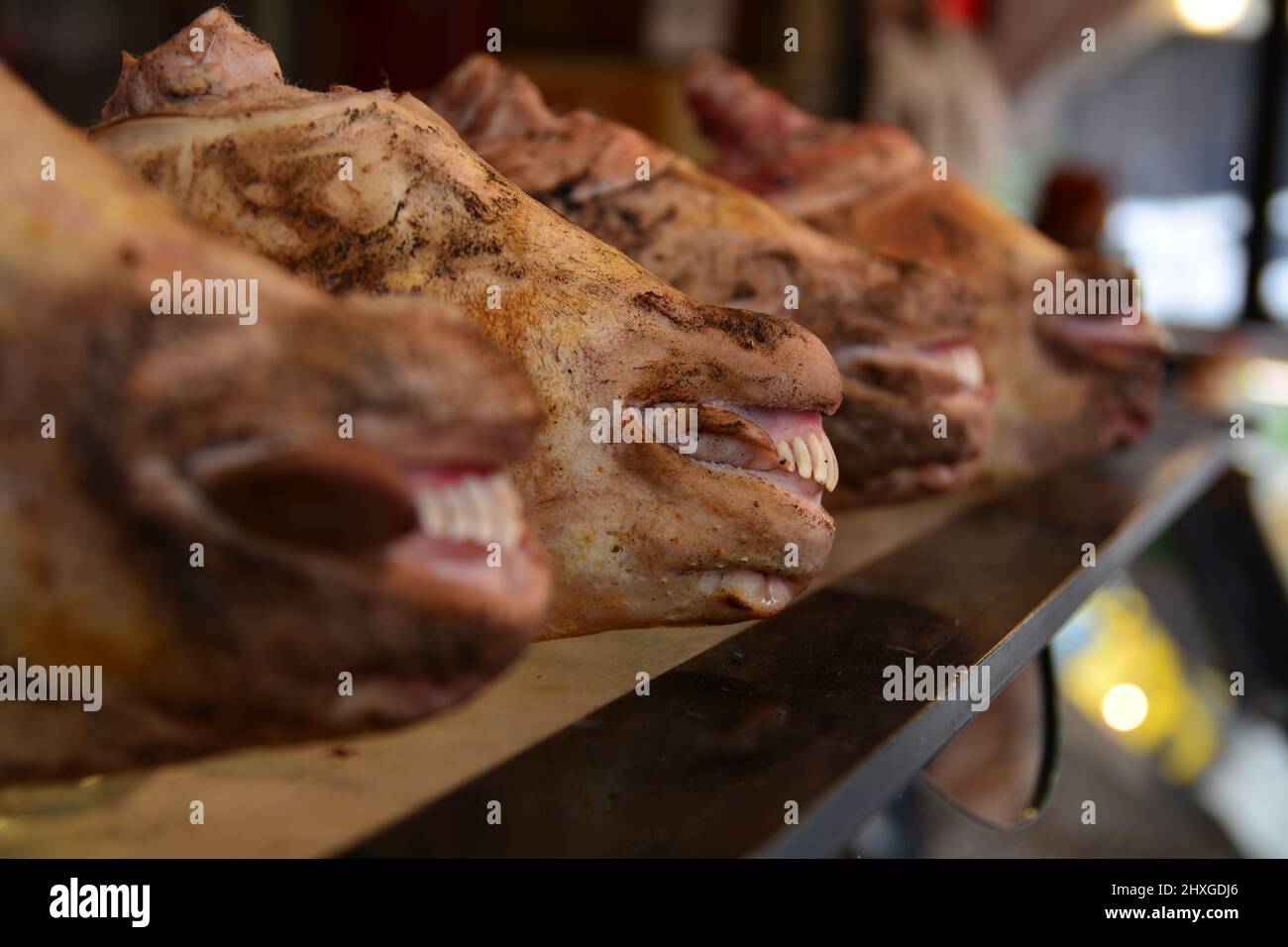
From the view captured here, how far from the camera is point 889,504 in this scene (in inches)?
58.4

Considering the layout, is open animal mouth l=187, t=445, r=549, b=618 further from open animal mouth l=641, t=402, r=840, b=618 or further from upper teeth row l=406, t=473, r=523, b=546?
open animal mouth l=641, t=402, r=840, b=618

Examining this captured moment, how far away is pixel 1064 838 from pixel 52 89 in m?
2.76

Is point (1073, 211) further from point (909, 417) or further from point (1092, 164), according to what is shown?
point (1092, 164)

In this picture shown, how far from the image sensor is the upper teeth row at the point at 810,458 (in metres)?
1.02

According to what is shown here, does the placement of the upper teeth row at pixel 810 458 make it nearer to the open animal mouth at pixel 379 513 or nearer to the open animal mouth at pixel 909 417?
Result: the open animal mouth at pixel 909 417

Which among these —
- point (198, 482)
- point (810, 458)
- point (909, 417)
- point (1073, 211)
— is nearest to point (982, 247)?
point (909, 417)

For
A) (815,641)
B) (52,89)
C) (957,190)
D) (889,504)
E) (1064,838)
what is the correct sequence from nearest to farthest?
(815,641) < (889,504) < (957,190) < (1064,838) < (52,89)

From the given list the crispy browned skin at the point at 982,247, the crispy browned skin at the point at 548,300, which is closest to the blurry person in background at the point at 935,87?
the crispy browned skin at the point at 982,247

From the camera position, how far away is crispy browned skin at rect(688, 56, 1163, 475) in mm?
1541

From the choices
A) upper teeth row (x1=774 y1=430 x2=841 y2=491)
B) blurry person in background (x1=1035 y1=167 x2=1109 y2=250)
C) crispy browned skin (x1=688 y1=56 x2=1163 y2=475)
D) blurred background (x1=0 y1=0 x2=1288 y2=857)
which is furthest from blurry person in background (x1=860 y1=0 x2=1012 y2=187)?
Answer: upper teeth row (x1=774 y1=430 x2=841 y2=491)

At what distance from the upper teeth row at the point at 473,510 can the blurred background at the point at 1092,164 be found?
45 centimetres

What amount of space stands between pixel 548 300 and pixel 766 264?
0.39 metres

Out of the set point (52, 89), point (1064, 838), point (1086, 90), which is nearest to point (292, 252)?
point (1064, 838)
